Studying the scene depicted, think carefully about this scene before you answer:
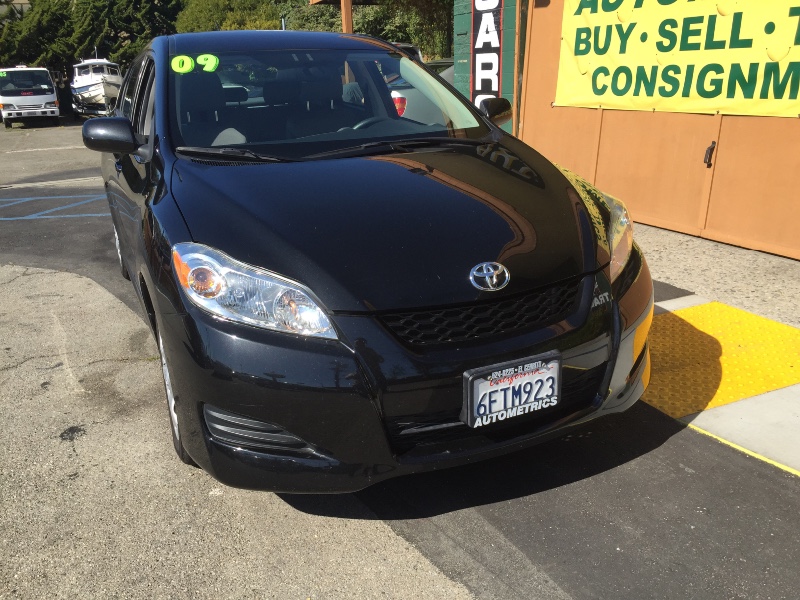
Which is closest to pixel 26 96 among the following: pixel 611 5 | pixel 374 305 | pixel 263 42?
pixel 611 5

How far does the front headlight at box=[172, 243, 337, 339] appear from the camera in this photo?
2297 mm

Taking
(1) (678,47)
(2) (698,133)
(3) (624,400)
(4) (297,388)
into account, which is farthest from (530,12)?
(4) (297,388)

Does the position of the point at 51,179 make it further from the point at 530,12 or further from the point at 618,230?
the point at 618,230

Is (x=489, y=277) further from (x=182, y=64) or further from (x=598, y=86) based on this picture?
(x=598, y=86)

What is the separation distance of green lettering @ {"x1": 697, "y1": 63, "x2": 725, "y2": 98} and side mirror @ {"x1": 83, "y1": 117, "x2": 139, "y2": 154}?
4.42 m

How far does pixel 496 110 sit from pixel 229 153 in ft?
5.33

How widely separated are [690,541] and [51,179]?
1093cm

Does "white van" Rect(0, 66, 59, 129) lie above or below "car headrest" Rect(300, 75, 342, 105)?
below

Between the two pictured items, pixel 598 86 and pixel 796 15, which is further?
pixel 598 86

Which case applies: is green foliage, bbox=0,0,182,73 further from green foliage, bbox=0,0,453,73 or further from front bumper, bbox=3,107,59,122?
front bumper, bbox=3,107,59,122

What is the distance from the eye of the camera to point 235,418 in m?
2.32

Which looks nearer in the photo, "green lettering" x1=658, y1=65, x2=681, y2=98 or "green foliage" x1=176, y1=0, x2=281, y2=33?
"green lettering" x1=658, y1=65, x2=681, y2=98

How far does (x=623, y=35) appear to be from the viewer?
642 centimetres

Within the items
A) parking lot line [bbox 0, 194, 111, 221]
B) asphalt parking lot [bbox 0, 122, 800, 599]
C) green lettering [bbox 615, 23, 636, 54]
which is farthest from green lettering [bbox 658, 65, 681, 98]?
parking lot line [bbox 0, 194, 111, 221]
